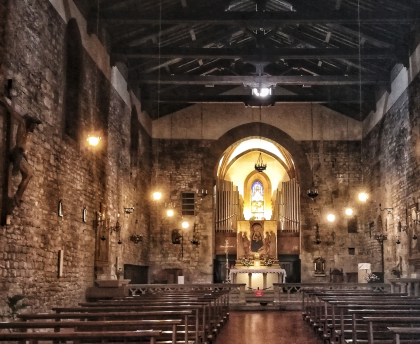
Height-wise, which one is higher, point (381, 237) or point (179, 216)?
point (179, 216)

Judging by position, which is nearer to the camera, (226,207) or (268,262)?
(268,262)

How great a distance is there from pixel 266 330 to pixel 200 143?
13718mm

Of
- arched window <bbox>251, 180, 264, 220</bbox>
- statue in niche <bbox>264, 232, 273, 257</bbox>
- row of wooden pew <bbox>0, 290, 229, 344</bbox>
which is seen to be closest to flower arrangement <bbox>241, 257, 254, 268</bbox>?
statue in niche <bbox>264, 232, 273, 257</bbox>

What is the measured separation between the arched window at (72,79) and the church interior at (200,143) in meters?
0.05

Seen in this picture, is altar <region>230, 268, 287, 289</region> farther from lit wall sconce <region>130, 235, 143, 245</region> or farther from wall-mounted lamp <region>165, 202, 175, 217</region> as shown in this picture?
lit wall sconce <region>130, 235, 143, 245</region>

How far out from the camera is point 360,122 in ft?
83.4

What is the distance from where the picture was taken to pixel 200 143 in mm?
25297

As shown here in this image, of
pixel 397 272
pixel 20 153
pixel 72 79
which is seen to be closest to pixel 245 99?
pixel 397 272

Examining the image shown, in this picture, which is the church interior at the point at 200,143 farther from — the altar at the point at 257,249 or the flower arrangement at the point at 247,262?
the flower arrangement at the point at 247,262

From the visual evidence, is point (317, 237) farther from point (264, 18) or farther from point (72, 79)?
point (72, 79)

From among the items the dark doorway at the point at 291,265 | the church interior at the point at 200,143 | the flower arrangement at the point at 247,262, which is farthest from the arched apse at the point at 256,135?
the flower arrangement at the point at 247,262

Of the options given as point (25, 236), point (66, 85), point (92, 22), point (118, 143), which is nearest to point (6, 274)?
point (25, 236)

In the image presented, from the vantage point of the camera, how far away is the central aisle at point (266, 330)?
35.5ft

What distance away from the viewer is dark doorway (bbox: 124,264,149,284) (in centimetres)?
2104
